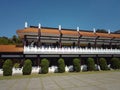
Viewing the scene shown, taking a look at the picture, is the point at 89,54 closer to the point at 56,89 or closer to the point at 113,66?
the point at 113,66

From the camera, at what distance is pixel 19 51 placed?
30.0m

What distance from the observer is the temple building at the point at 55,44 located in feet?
99.8

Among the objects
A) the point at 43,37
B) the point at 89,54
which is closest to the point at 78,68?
the point at 89,54

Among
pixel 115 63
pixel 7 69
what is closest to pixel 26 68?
pixel 7 69

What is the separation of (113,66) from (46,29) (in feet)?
54.2

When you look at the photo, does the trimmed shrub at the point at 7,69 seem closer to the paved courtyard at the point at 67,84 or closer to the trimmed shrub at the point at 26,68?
the trimmed shrub at the point at 26,68

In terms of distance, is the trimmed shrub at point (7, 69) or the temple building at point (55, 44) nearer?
the trimmed shrub at point (7, 69)

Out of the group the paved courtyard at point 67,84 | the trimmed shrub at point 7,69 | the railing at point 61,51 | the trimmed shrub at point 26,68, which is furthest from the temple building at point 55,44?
the paved courtyard at point 67,84

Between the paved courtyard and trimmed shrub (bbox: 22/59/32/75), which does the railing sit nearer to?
trimmed shrub (bbox: 22/59/32/75)

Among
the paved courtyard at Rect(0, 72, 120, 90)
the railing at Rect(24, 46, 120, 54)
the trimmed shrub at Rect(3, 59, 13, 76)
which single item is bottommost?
the paved courtyard at Rect(0, 72, 120, 90)

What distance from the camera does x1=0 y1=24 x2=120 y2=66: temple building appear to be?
30.4 meters

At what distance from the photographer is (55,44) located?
3659cm

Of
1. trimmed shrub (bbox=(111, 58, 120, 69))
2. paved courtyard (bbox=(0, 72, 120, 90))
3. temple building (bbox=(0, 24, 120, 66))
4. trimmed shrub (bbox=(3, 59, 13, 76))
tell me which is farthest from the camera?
trimmed shrub (bbox=(111, 58, 120, 69))

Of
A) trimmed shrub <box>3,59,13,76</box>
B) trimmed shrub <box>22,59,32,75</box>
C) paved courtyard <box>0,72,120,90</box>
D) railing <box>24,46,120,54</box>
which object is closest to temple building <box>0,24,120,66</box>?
railing <box>24,46,120,54</box>
